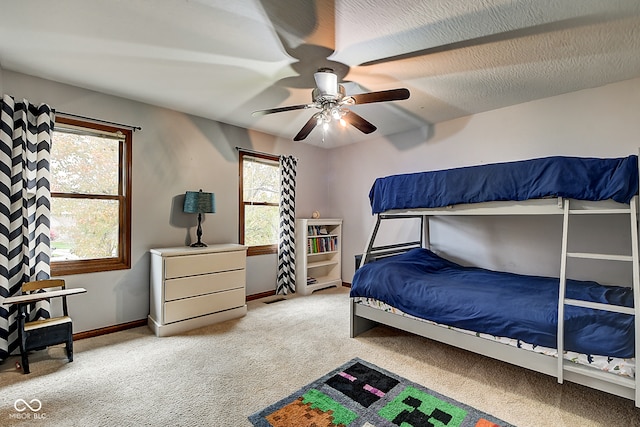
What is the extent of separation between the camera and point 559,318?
68.7 inches

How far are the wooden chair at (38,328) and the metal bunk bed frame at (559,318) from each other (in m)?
2.58

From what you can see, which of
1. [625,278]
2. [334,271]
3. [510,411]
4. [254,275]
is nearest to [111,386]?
[254,275]

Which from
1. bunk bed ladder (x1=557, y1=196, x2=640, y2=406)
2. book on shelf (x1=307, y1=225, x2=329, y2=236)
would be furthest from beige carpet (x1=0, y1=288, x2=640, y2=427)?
book on shelf (x1=307, y1=225, x2=329, y2=236)

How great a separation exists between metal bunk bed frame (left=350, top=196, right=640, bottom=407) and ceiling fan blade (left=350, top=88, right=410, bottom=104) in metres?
1.16

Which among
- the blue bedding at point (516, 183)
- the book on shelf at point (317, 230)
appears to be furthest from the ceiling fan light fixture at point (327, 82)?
Answer: the book on shelf at point (317, 230)

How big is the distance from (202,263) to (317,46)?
8.25ft

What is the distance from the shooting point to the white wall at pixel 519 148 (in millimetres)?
2684

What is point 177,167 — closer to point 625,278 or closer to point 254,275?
point 254,275

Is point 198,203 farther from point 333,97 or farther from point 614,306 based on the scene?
point 614,306

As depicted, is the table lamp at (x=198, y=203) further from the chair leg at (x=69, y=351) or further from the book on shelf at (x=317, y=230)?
the book on shelf at (x=317, y=230)

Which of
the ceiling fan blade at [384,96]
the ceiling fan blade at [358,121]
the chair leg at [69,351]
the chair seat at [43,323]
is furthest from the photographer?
the ceiling fan blade at [358,121]

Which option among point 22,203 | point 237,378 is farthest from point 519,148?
point 22,203

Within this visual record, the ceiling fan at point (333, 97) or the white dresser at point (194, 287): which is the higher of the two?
the ceiling fan at point (333, 97)

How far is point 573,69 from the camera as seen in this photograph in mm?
2441
